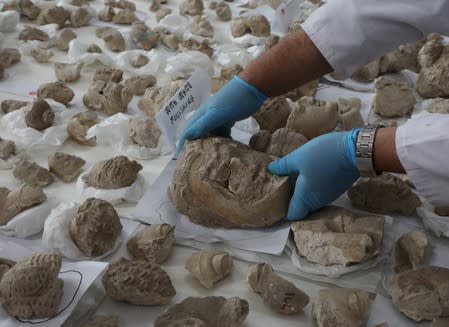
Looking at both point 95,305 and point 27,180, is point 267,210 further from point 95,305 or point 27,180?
point 27,180

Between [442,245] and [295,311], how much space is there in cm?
47

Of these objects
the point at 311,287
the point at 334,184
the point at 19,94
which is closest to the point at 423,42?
the point at 334,184

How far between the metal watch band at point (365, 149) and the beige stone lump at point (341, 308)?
0.29 m

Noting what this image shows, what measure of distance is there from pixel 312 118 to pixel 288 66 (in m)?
0.27

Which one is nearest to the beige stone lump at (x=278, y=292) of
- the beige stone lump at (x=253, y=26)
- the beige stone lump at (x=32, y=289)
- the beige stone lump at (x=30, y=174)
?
the beige stone lump at (x=32, y=289)

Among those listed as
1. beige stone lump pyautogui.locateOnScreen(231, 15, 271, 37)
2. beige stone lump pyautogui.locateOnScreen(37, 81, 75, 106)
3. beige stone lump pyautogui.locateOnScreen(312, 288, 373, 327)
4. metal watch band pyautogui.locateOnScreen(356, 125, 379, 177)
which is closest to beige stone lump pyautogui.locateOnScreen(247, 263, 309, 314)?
beige stone lump pyautogui.locateOnScreen(312, 288, 373, 327)

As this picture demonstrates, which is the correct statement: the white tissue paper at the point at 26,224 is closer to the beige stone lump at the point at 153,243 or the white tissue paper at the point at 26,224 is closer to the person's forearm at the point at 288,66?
the beige stone lump at the point at 153,243

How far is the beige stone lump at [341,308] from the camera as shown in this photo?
1176 mm

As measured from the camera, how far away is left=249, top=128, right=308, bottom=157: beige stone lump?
1.58 meters

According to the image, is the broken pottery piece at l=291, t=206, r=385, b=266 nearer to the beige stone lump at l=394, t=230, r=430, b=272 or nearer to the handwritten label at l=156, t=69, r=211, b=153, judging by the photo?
the beige stone lump at l=394, t=230, r=430, b=272

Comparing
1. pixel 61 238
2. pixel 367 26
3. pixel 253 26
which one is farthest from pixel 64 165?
pixel 253 26

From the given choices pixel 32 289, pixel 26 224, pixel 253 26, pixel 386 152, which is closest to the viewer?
pixel 32 289

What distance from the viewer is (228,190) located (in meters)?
1.43

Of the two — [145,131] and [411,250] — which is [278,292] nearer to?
[411,250]
